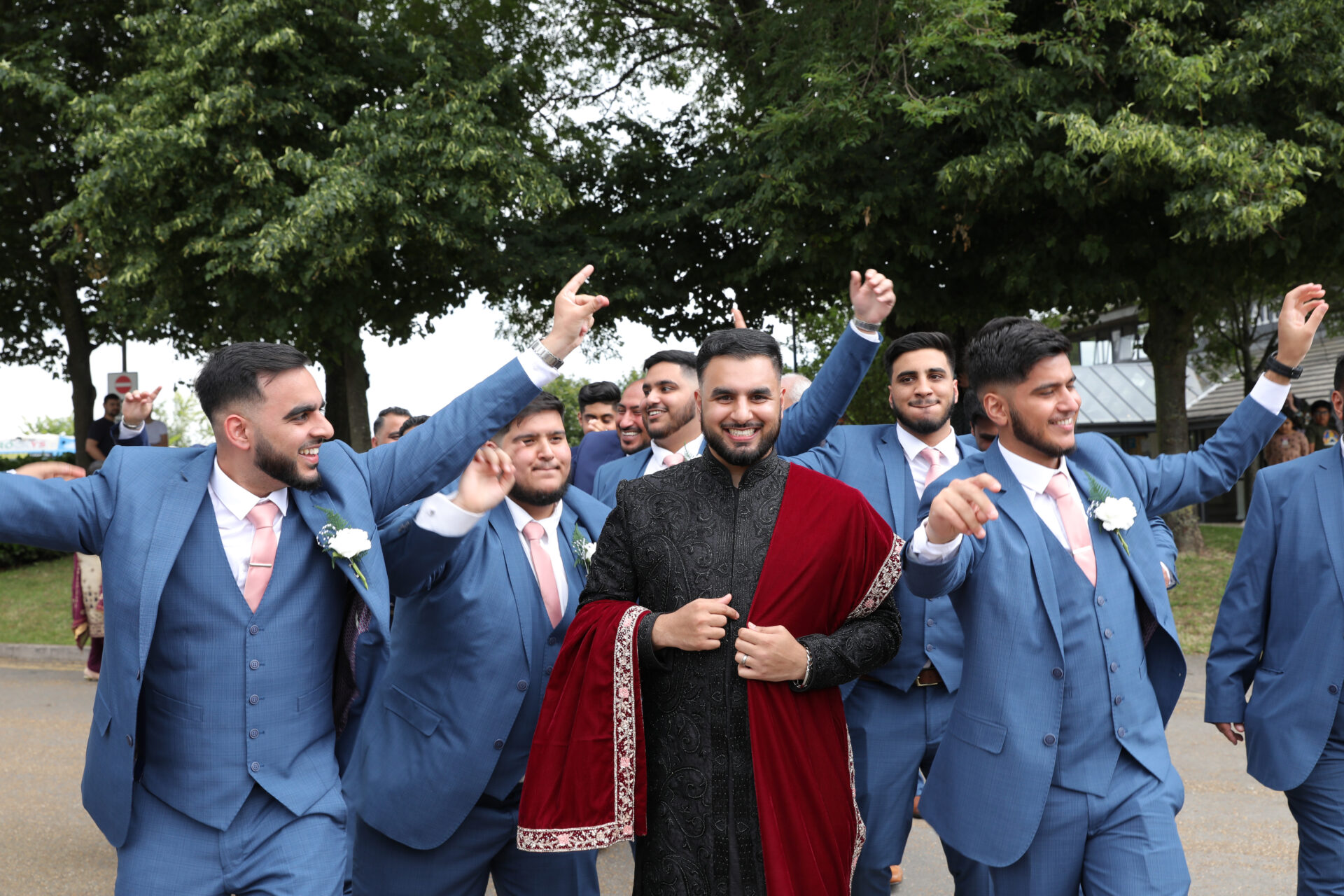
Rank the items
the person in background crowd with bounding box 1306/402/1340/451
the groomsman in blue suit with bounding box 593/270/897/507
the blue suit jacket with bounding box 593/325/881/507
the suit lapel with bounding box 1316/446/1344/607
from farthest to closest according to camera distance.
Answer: the person in background crowd with bounding box 1306/402/1340/451 < the blue suit jacket with bounding box 593/325/881/507 < the groomsman in blue suit with bounding box 593/270/897/507 < the suit lapel with bounding box 1316/446/1344/607

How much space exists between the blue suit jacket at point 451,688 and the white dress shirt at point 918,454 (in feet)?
6.21

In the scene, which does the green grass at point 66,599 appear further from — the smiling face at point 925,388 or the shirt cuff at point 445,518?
the shirt cuff at point 445,518

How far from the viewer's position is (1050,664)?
3.54 meters

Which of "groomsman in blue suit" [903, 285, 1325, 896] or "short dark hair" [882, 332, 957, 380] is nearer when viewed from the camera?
"groomsman in blue suit" [903, 285, 1325, 896]

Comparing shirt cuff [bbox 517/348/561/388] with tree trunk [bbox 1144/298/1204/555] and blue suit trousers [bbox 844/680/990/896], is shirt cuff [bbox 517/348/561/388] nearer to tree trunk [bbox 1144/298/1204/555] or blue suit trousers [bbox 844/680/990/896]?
blue suit trousers [bbox 844/680/990/896]

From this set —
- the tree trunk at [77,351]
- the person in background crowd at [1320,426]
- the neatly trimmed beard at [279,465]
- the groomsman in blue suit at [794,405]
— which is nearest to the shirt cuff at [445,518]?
the neatly trimmed beard at [279,465]

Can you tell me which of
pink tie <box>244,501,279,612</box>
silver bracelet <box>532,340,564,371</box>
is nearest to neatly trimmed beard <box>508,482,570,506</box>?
silver bracelet <box>532,340,564,371</box>

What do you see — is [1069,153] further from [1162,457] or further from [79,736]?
[79,736]

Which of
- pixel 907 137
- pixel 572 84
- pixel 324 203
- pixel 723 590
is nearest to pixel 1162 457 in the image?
pixel 723 590

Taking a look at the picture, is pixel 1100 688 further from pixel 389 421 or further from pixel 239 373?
pixel 389 421

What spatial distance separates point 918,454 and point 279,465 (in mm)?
2804

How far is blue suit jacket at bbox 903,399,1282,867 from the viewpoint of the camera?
348 centimetres

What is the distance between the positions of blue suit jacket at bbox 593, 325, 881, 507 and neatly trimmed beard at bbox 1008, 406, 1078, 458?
3.05ft

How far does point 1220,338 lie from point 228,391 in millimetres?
29585
